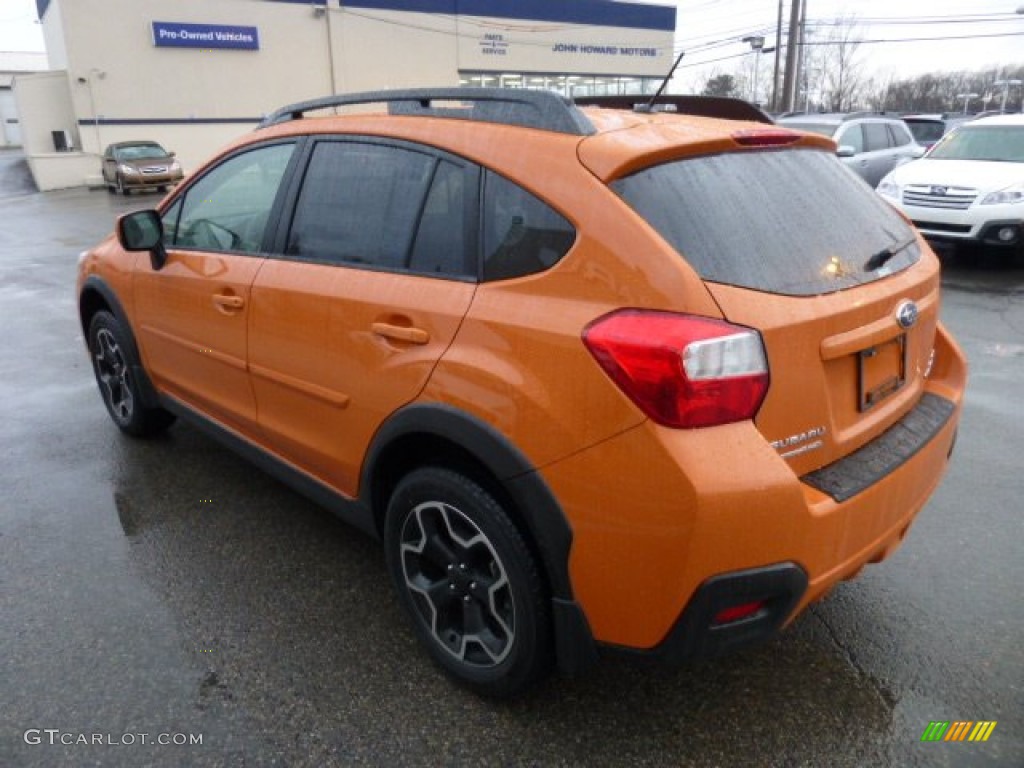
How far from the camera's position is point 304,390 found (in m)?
2.77

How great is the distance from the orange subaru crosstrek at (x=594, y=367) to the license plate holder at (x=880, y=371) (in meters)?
0.01

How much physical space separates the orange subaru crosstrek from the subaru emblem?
0.01 metres

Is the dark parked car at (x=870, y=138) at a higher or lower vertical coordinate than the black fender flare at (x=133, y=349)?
higher

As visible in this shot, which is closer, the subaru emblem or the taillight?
the taillight

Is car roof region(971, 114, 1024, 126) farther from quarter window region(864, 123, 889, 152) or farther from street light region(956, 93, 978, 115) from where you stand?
street light region(956, 93, 978, 115)

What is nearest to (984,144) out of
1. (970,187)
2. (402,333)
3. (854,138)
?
(970,187)

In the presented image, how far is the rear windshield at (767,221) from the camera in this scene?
1.97 meters

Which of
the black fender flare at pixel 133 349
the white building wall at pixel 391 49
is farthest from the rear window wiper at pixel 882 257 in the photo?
the white building wall at pixel 391 49

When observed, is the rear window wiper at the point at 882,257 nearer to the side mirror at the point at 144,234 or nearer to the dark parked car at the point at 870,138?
the side mirror at the point at 144,234

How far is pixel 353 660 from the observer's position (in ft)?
8.42

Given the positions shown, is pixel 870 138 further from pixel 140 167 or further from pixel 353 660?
pixel 140 167

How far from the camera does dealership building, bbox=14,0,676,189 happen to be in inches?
1069

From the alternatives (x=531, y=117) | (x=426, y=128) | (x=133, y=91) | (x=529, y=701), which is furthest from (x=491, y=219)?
(x=133, y=91)

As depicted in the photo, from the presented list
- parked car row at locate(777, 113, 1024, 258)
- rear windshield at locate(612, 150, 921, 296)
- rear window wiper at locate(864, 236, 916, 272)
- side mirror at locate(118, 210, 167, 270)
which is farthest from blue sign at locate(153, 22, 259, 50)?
rear window wiper at locate(864, 236, 916, 272)
